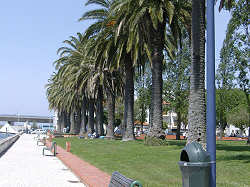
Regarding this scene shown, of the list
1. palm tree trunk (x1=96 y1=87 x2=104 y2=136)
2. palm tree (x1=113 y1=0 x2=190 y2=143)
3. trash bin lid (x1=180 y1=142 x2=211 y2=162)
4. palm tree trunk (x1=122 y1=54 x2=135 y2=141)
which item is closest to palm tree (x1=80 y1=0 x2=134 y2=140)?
palm tree trunk (x1=122 y1=54 x2=135 y2=141)

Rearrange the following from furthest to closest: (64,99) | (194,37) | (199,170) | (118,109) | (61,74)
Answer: (118,109) → (64,99) → (61,74) → (194,37) → (199,170)

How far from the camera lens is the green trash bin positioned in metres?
5.43

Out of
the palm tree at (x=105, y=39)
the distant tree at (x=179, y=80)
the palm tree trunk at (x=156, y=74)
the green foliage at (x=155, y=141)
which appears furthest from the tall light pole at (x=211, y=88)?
the distant tree at (x=179, y=80)

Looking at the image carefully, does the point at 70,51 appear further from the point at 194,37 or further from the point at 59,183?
Result: the point at 59,183

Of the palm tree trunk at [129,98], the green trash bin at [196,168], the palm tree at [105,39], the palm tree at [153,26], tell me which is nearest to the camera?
the green trash bin at [196,168]

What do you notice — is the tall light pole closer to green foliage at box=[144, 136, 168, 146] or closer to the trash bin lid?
the trash bin lid

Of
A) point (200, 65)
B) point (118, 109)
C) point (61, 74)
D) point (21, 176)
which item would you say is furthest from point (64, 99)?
point (21, 176)

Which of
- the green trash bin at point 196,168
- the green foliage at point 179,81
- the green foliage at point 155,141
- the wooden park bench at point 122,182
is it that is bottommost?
the green foliage at point 155,141

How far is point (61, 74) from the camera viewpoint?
54.8m

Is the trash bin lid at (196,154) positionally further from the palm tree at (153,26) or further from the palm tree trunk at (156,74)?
the palm tree trunk at (156,74)

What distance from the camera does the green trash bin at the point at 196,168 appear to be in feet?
17.8

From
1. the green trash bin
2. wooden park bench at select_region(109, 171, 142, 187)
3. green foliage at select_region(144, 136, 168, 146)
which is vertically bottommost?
green foliage at select_region(144, 136, 168, 146)

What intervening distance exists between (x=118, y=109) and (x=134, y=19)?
62981 millimetres

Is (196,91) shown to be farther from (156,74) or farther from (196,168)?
(196,168)
